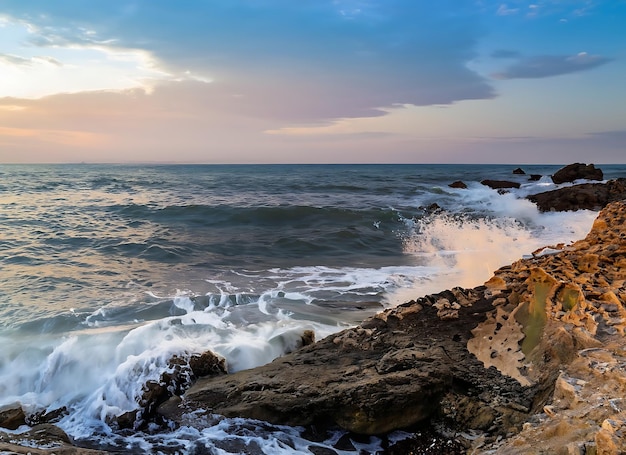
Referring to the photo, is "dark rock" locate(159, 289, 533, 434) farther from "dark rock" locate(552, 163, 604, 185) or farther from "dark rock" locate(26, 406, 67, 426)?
"dark rock" locate(552, 163, 604, 185)

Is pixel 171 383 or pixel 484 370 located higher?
pixel 484 370

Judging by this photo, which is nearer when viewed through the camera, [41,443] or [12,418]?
[41,443]

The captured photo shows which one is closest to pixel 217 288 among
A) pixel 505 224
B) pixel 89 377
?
pixel 89 377

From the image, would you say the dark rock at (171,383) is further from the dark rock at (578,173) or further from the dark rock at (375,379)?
the dark rock at (578,173)

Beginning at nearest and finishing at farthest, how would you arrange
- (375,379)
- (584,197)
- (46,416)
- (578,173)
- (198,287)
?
1. (375,379)
2. (46,416)
3. (198,287)
4. (584,197)
5. (578,173)

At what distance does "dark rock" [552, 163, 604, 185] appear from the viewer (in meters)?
23.4

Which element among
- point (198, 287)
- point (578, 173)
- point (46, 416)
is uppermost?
point (578, 173)

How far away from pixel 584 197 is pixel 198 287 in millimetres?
13442

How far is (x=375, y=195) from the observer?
84.6 feet

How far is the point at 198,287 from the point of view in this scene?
770 cm

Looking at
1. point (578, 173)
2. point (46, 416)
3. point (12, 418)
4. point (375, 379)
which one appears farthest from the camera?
point (578, 173)

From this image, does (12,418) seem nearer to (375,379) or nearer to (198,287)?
(375,379)

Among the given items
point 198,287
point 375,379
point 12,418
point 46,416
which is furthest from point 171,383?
point 198,287

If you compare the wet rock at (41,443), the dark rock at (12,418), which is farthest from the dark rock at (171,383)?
the dark rock at (12,418)
